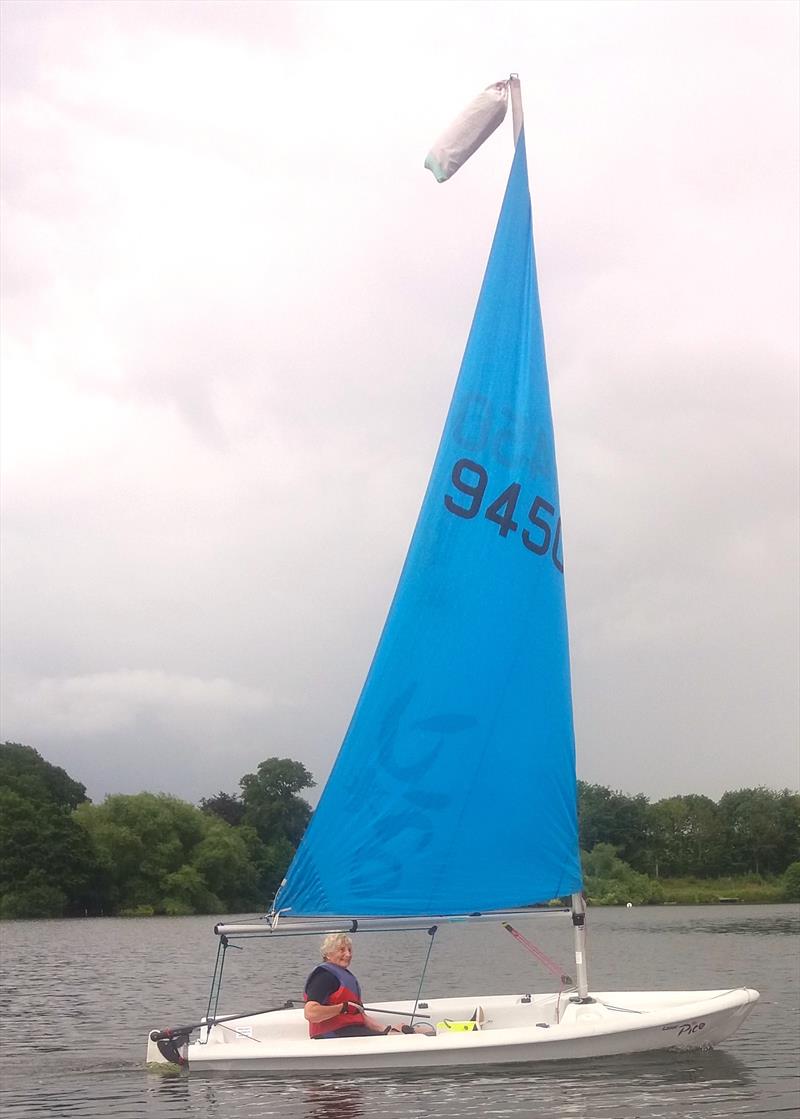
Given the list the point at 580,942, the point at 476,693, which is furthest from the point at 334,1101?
the point at 476,693

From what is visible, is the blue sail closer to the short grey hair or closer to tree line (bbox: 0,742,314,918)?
the short grey hair

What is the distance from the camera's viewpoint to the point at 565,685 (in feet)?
47.7

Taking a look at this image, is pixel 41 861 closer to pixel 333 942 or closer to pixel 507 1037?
pixel 333 942

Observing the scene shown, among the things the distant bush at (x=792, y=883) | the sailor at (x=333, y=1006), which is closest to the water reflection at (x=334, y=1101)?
the sailor at (x=333, y=1006)

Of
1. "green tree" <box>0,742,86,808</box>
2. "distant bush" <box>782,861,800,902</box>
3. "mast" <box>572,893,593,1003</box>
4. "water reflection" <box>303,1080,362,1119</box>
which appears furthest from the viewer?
"distant bush" <box>782,861,800,902</box>

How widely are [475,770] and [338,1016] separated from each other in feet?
9.26

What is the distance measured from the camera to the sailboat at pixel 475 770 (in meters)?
13.7

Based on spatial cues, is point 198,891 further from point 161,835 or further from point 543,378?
point 543,378

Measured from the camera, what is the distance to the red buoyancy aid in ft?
44.9

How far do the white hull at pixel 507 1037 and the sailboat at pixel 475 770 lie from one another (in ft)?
0.08

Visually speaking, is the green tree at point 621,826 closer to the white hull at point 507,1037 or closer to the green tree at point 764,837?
the green tree at point 764,837

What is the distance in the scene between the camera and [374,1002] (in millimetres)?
20953

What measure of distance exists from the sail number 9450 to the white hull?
4860 millimetres

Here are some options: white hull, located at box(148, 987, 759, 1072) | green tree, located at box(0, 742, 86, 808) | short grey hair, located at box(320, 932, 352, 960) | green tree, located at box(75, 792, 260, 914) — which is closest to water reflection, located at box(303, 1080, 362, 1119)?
white hull, located at box(148, 987, 759, 1072)
